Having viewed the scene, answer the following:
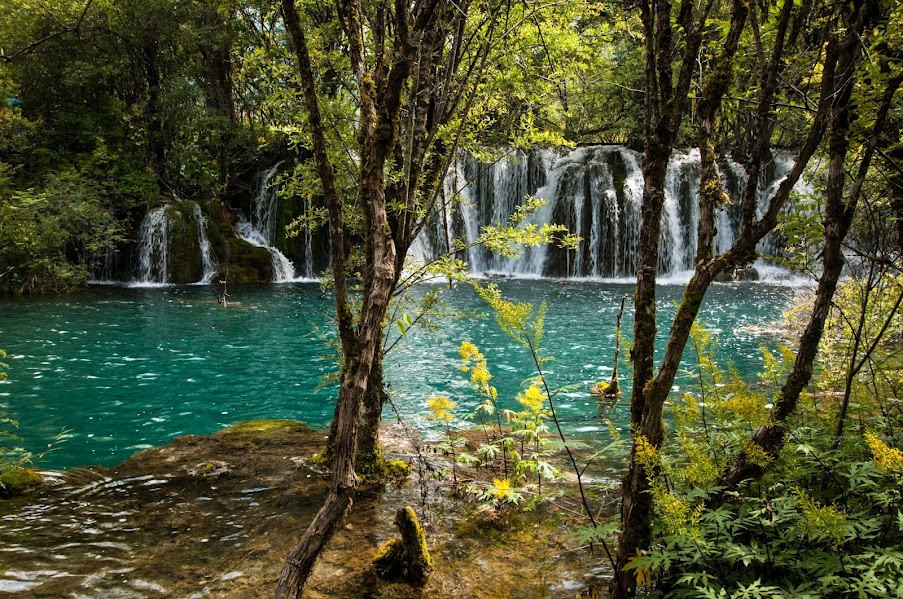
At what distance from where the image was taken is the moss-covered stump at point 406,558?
12.4 feet

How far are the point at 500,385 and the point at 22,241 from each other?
1838cm

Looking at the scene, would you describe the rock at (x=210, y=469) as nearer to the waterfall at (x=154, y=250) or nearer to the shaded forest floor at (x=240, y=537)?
the shaded forest floor at (x=240, y=537)

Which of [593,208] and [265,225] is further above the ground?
[593,208]

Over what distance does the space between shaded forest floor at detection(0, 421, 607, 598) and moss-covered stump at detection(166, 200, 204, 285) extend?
20238 millimetres

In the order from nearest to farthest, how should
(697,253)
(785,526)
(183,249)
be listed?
1. (697,253)
2. (785,526)
3. (183,249)

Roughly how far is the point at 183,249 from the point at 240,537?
2299cm

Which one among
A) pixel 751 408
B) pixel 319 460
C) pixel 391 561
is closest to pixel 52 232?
pixel 319 460

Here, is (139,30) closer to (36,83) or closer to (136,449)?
(36,83)

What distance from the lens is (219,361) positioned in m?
12.2

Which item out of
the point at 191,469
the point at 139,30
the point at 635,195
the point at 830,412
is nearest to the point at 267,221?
the point at 139,30

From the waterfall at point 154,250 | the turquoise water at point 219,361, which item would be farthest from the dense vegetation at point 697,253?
the waterfall at point 154,250

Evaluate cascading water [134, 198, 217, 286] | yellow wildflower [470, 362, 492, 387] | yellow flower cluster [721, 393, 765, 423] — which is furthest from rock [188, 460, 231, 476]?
cascading water [134, 198, 217, 286]

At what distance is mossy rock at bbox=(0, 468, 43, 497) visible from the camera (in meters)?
5.26

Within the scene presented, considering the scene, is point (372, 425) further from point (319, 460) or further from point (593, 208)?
point (593, 208)
